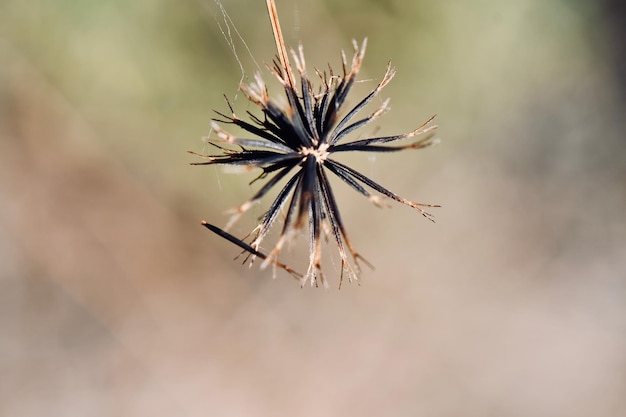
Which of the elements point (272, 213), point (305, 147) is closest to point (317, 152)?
point (305, 147)

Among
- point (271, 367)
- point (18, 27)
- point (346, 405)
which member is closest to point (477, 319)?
point (346, 405)

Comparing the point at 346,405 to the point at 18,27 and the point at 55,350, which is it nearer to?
the point at 55,350

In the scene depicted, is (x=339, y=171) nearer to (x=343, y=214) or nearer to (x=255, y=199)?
(x=255, y=199)

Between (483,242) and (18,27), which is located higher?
(483,242)

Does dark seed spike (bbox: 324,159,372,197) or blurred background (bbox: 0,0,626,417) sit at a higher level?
blurred background (bbox: 0,0,626,417)

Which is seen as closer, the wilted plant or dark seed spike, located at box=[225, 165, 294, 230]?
dark seed spike, located at box=[225, 165, 294, 230]

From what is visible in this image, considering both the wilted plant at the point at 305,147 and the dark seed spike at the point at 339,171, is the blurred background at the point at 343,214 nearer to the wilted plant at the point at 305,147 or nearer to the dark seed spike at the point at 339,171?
the wilted plant at the point at 305,147

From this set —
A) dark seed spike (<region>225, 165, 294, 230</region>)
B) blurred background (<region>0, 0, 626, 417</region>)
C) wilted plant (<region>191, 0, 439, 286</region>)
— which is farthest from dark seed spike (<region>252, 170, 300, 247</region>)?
blurred background (<region>0, 0, 626, 417</region>)

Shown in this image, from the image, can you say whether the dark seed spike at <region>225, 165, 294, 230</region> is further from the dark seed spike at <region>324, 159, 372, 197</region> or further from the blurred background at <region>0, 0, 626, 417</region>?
the blurred background at <region>0, 0, 626, 417</region>
